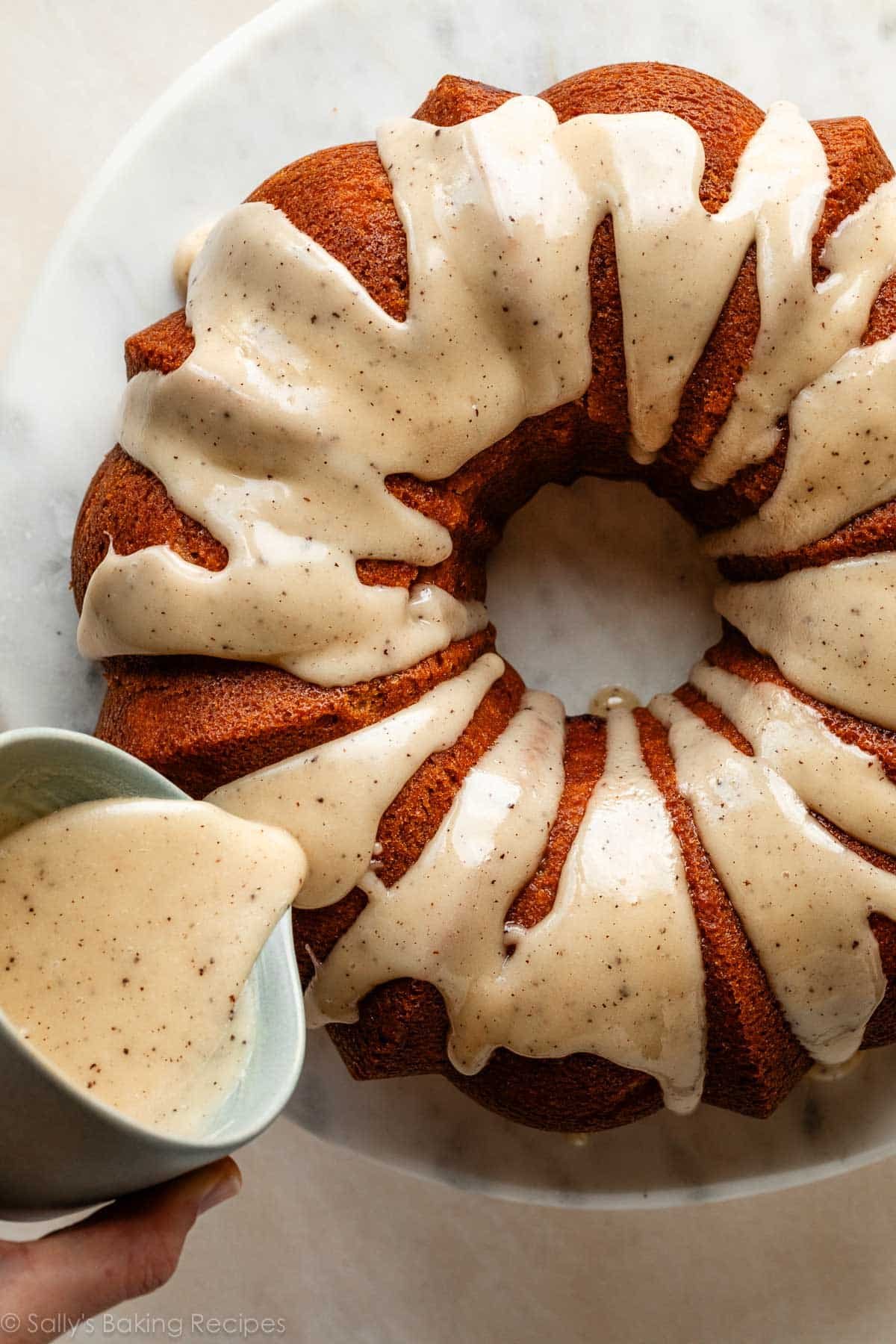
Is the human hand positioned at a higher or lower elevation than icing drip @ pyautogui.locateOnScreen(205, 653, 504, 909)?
lower

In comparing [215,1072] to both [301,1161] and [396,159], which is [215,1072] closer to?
[301,1161]

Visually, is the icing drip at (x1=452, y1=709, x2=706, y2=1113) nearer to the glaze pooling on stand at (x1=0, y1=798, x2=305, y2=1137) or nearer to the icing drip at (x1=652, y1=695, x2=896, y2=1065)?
the icing drip at (x1=652, y1=695, x2=896, y2=1065)

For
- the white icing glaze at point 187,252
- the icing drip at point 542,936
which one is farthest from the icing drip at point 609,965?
the white icing glaze at point 187,252

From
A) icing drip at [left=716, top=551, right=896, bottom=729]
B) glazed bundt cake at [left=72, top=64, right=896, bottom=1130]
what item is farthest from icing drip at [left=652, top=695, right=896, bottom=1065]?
icing drip at [left=716, top=551, right=896, bottom=729]

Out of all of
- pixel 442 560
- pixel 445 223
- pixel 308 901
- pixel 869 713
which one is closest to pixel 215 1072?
pixel 308 901

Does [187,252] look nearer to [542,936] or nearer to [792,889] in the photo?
[542,936]
